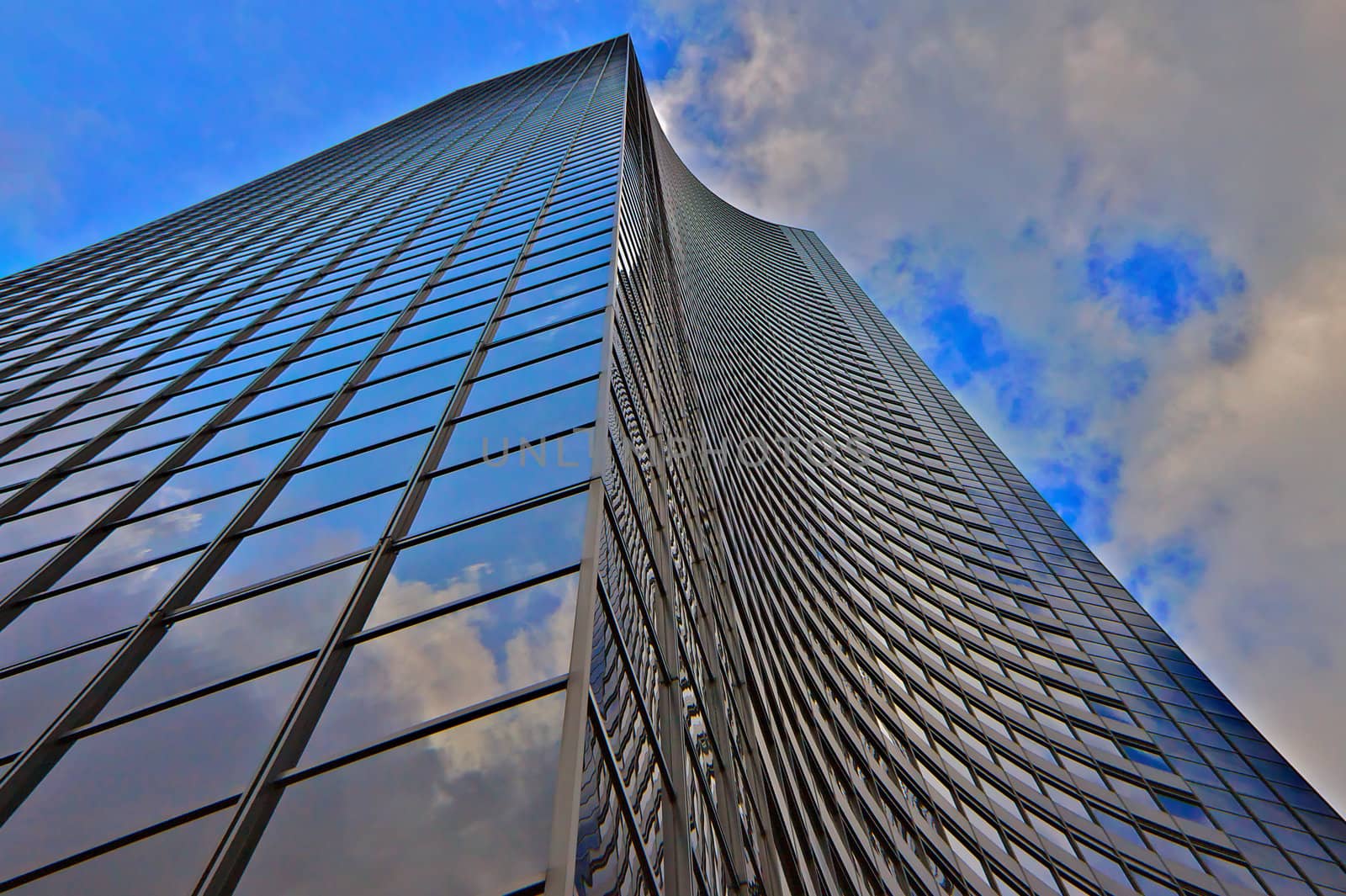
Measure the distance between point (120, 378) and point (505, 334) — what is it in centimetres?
1167

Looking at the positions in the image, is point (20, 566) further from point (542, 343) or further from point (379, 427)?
point (542, 343)

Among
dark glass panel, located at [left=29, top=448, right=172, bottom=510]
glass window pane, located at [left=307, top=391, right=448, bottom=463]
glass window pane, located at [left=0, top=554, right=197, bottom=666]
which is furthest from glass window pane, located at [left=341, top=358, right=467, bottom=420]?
glass window pane, located at [left=0, top=554, right=197, bottom=666]

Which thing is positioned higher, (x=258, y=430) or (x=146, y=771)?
(x=258, y=430)

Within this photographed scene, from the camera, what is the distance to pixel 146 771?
246 inches

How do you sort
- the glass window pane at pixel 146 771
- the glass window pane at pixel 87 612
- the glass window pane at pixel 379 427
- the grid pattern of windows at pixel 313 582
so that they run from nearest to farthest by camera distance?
the grid pattern of windows at pixel 313 582 → the glass window pane at pixel 146 771 → the glass window pane at pixel 87 612 → the glass window pane at pixel 379 427

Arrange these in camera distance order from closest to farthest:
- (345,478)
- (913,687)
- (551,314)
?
1. (345,478)
2. (551,314)
3. (913,687)

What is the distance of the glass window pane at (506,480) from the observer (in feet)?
27.0

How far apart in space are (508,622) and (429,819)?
1840 mm

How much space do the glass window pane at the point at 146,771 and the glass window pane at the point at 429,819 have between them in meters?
0.95

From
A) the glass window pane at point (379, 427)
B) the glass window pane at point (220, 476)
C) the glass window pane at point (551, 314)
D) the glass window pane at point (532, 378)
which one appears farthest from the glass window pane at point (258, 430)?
the glass window pane at point (551, 314)

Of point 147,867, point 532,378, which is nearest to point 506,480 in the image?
point 532,378

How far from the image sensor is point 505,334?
12617mm

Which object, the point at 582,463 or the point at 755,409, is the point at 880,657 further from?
the point at 582,463

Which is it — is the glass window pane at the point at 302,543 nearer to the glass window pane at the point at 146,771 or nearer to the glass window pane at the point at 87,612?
the glass window pane at the point at 87,612
